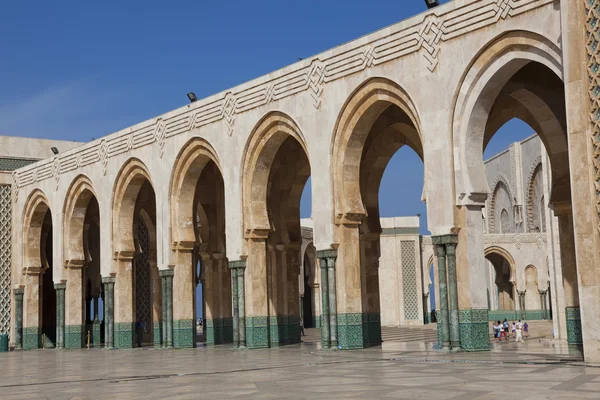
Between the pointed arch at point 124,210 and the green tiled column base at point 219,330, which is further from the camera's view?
the green tiled column base at point 219,330

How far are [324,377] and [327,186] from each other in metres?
5.64

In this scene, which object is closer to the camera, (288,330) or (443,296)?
(443,296)

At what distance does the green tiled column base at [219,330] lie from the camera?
19047 mm

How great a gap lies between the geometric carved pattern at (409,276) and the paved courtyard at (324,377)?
18016mm

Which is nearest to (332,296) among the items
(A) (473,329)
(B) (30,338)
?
(A) (473,329)

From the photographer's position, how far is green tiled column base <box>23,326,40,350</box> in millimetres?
21766

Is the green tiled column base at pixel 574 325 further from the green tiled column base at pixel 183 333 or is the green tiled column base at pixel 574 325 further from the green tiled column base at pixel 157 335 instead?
the green tiled column base at pixel 157 335

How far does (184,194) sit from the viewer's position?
17469mm

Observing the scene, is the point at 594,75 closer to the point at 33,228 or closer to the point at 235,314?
the point at 235,314

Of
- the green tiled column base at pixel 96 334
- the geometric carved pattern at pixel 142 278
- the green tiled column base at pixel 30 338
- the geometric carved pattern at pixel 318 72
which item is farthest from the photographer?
the geometric carved pattern at pixel 142 278

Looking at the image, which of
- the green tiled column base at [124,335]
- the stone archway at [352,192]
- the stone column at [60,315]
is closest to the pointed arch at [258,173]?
the stone archway at [352,192]

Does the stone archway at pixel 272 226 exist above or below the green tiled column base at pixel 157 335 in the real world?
above

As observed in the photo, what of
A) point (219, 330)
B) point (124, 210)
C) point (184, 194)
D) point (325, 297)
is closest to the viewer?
point (325, 297)

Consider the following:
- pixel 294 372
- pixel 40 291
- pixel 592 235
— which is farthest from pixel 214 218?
pixel 592 235
